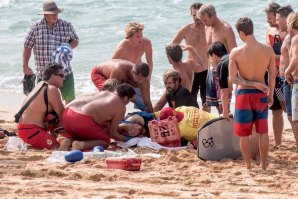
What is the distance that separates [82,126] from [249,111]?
1980mm

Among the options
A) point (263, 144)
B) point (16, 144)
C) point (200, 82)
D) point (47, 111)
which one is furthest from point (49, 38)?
point (263, 144)

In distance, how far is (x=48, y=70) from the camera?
30.2 ft

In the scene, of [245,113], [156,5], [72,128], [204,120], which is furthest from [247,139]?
[156,5]

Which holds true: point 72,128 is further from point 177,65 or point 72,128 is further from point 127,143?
point 177,65

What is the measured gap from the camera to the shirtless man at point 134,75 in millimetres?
Result: 9508

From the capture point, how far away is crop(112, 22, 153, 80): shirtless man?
10195 millimetres

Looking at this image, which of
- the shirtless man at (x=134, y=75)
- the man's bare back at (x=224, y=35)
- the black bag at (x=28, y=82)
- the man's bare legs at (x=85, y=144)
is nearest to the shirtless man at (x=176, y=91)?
the shirtless man at (x=134, y=75)

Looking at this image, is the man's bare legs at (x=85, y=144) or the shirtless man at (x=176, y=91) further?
the shirtless man at (x=176, y=91)

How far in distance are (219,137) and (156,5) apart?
54.6 feet

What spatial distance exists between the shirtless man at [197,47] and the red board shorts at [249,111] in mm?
2642

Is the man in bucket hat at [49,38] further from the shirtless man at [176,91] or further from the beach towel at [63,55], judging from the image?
the shirtless man at [176,91]

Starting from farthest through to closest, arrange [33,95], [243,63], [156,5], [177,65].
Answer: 1. [156,5]
2. [177,65]
3. [33,95]
4. [243,63]

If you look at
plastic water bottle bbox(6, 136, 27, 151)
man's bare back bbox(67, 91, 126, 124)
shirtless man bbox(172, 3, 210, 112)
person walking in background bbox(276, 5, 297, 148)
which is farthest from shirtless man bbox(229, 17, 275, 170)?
shirtless man bbox(172, 3, 210, 112)

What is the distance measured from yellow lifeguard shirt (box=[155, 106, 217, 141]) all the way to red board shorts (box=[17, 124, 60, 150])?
138 cm
